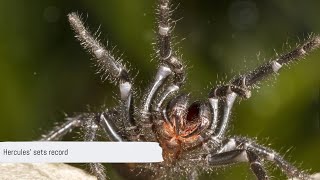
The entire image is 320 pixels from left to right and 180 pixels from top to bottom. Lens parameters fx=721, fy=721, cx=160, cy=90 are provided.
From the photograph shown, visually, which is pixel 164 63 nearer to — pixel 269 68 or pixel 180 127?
pixel 180 127

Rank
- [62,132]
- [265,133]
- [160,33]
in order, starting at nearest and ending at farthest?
[160,33] < [62,132] < [265,133]

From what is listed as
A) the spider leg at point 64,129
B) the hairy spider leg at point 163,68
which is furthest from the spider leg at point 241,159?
the spider leg at point 64,129

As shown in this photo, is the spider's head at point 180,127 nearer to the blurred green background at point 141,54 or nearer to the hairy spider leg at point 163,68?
the hairy spider leg at point 163,68

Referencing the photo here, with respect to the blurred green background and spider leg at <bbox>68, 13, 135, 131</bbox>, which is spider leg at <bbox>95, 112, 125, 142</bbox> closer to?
spider leg at <bbox>68, 13, 135, 131</bbox>

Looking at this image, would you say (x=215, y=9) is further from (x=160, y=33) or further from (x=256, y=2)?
(x=160, y=33)

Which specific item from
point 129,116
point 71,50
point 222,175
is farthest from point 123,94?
point 71,50
